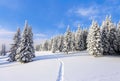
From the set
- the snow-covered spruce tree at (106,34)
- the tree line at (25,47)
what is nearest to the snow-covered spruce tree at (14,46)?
the tree line at (25,47)

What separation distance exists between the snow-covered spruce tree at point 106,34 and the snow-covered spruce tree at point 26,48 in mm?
22438

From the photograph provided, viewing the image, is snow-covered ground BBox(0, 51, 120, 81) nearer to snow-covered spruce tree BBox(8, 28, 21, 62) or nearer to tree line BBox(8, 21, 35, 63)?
tree line BBox(8, 21, 35, 63)

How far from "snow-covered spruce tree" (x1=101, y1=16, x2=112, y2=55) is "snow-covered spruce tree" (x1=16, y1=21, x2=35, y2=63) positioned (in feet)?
73.6

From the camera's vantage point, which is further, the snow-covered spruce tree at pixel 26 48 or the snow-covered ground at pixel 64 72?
the snow-covered spruce tree at pixel 26 48

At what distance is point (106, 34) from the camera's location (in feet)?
161

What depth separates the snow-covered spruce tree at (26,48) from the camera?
42219 mm

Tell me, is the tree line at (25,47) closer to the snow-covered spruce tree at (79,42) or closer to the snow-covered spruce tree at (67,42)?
the snow-covered spruce tree at (67,42)

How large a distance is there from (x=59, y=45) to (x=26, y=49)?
46.7 m

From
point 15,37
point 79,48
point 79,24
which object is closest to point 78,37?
point 79,48

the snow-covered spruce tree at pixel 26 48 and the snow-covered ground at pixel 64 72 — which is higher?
the snow-covered spruce tree at pixel 26 48

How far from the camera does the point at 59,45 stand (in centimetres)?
8850

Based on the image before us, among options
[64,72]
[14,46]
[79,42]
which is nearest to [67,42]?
[79,42]

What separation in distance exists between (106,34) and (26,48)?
25.8m

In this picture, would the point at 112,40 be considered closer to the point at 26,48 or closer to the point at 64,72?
the point at 26,48
